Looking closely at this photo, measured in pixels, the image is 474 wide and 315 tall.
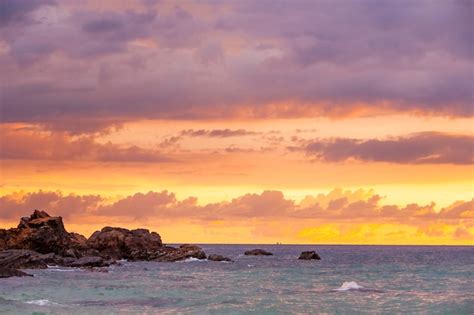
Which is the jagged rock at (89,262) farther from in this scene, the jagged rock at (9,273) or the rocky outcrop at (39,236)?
the jagged rock at (9,273)

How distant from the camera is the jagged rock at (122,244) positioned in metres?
141

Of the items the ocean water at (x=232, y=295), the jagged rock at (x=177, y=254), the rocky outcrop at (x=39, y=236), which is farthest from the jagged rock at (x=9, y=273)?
the jagged rock at (x=177, y=254)

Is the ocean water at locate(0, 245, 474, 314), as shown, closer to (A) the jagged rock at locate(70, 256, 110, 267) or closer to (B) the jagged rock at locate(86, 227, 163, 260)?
(A) the jagged rock at locate(70, 256, 110, 267)

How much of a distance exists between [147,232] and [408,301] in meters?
97.5

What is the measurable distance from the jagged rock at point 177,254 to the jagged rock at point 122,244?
1.48m

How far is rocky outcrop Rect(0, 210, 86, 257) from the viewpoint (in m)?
122

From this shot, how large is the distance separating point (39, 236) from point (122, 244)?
25.6m

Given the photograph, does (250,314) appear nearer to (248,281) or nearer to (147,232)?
(248,281)

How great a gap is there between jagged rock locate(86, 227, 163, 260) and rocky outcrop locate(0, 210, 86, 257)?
12.1 m

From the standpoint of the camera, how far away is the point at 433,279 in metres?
86.8

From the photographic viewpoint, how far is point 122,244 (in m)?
145

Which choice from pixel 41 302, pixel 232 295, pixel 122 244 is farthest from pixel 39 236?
pixel 41 302

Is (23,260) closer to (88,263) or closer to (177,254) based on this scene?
(88,263)

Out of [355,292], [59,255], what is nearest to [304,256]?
[59,255]
